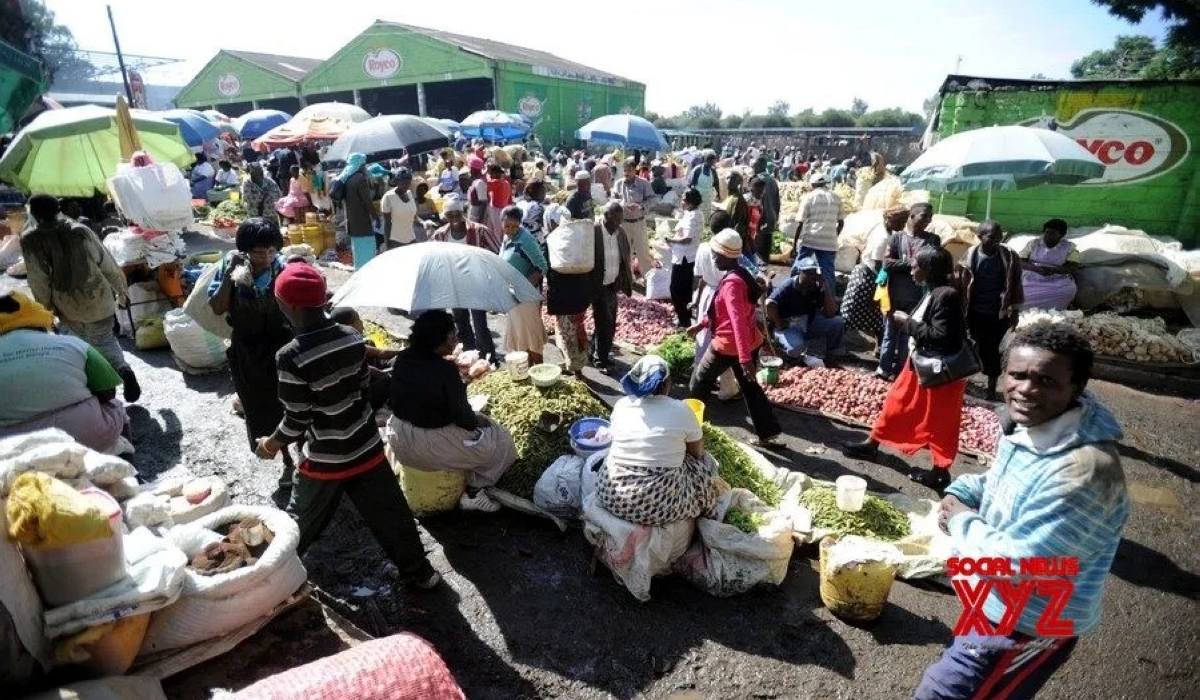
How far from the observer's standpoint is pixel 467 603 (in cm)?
381

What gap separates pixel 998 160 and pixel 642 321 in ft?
14.7

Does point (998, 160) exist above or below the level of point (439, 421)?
above

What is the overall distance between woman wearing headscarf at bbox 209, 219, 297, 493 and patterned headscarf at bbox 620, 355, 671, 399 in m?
2.56

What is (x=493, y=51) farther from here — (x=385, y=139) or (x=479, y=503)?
(x=479, y=503)

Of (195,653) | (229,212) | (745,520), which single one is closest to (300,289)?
(195,653)

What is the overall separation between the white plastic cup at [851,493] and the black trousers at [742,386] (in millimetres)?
1294

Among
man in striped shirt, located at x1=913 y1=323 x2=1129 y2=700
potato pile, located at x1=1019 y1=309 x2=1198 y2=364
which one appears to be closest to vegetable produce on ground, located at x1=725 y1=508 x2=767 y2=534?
man in striped shirt, located at x1=913 y1=323 x2=1129 y2=700

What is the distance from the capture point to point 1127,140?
907cm

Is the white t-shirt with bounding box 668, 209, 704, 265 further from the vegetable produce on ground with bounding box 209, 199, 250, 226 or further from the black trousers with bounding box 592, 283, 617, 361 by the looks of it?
the vegetable produce on ground with bounding box 209, 199, 250, 226

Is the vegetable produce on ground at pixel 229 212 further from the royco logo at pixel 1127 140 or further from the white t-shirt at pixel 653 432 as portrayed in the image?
the royco logo at pixel 1127 140

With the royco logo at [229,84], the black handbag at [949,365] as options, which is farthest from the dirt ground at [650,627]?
the royco logo at [229,84]

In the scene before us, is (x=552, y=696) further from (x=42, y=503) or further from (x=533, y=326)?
(x=533, y=326)

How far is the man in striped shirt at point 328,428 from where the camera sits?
3.21 meters

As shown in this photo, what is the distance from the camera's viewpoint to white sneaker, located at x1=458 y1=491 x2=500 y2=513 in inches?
177
